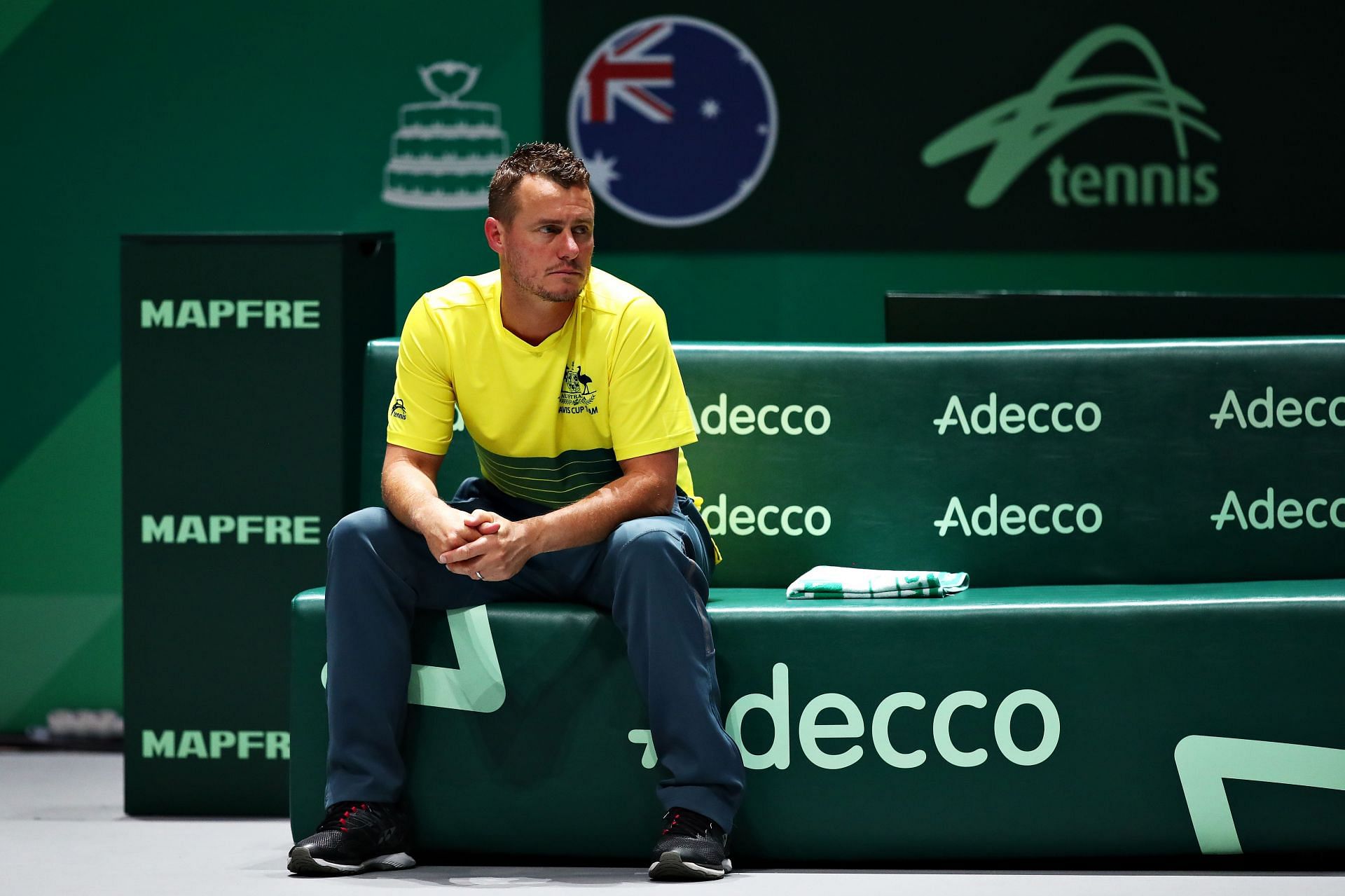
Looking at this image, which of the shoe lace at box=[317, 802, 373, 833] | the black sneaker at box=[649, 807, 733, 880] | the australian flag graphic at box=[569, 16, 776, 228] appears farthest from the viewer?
the australian flag graphic at box=[569, 16, 776, 228]

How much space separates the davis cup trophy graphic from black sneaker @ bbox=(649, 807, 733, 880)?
215 centimetres

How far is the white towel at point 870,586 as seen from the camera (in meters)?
2.85

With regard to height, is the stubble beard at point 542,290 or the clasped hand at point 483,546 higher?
A: the stubble beard at point 542,290

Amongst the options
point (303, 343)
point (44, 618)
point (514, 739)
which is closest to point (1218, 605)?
point (514, 739)

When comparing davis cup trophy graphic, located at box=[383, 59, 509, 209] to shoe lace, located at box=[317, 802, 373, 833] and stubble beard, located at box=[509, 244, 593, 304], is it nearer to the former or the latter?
stubble beard, located at box=[509, 244, 593, 304]

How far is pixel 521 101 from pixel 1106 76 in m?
1.47

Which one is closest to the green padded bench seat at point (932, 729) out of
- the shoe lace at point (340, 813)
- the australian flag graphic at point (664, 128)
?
the shoe lace at point (340, 813)

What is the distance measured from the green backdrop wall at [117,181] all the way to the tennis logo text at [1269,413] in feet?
6.54

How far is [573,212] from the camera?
2836 millimetres

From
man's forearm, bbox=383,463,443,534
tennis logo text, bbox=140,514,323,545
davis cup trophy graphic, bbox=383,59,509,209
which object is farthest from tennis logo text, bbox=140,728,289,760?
davis cup trophy graphic, bbox=383,59,509,209

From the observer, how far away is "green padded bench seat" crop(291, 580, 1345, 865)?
8.89ft

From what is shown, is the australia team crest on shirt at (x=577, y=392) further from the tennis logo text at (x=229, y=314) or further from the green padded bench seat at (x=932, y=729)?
the tennis logo text at (x=229, y=314)

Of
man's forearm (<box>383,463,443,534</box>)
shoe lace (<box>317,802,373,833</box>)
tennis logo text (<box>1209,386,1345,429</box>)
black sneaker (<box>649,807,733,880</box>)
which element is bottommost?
black sneaker (<box>649,807,733,880</box>)

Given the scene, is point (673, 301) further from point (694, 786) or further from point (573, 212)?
point (694, 786)
